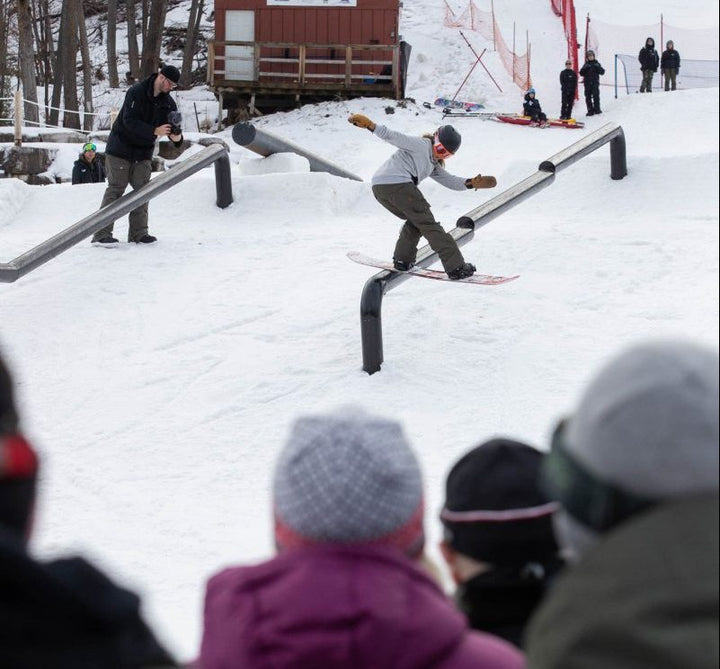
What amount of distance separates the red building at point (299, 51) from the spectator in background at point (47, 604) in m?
23.3

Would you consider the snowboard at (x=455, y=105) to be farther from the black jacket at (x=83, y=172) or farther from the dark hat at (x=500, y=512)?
the dark hat at (x=500, y=512)

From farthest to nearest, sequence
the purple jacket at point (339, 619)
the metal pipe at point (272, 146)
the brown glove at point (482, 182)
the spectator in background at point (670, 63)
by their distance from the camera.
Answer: the spectator in background at point (670, 63)
the metal pipe at point (272, 146)
the brown glove at point (482, 182)
the purple jacket at point (339, 619)

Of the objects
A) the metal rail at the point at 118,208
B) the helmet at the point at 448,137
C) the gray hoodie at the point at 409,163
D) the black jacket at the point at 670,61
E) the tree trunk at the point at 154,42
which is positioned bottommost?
the metal rail at the point at 118,208

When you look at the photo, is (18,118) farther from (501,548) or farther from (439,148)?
(501,548)

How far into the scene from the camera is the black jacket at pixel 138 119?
8.11m

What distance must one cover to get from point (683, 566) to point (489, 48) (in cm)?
2890

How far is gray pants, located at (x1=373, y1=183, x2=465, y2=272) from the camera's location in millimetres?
6637

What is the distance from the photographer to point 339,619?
1.30m

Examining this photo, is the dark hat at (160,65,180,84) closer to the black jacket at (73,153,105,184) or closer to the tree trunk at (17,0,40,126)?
the black jacket at (73,153,105,184)

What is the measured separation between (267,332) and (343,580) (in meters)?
5.34

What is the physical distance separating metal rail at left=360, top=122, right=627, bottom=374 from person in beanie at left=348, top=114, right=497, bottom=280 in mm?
149

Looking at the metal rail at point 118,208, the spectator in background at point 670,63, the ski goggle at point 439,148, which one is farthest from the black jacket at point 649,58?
the ski goggle at point 439,148

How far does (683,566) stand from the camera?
3.51ft

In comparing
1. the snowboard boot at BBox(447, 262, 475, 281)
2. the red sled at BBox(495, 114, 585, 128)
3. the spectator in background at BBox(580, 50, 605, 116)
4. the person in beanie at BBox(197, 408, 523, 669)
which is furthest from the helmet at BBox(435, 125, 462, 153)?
the spectator in background at BBox(580, 50, 605, 116)
